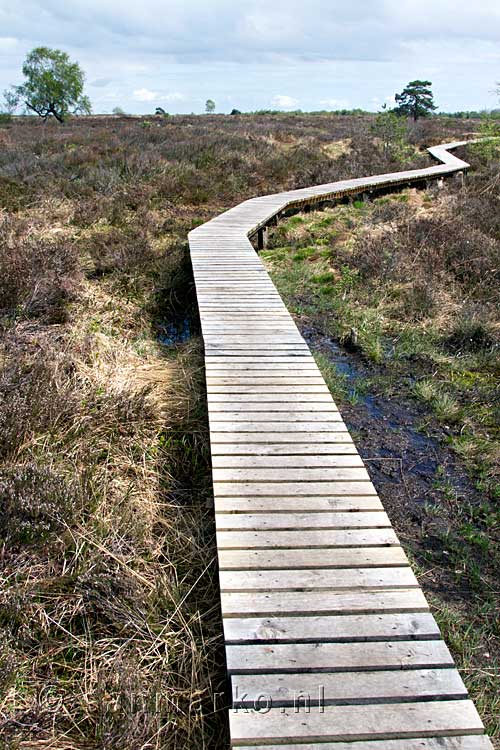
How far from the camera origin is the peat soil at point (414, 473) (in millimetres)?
3600

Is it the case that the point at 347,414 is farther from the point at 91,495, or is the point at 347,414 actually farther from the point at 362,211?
the point at 362,211

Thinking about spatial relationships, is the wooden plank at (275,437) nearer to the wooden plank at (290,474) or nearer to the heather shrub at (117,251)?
the wooden plank at (290,474)

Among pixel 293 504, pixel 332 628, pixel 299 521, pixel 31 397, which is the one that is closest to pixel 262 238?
pixel 31 397

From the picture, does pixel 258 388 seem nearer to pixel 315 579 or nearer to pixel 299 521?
pixel 299 521

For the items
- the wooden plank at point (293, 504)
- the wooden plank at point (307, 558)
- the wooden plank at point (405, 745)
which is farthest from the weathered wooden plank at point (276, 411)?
the wooden plank at point (405, 745)

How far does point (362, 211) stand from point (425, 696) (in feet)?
40.9

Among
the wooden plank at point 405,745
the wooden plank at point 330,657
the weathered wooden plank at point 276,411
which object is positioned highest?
the weathered wooden plank at point 276,411

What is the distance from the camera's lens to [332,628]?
96.4 inches

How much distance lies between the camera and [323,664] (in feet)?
7.48

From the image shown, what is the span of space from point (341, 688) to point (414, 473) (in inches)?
99.6

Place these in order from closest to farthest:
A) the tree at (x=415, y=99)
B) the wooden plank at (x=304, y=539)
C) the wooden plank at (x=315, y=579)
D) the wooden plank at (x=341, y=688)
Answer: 1. the wooden plank at (x=341, y=688)
2. the wooden plank at (x=315, y=579)
3. the wooden plank at (x=304, y=539)
4. the tree at (x=415, y=99)

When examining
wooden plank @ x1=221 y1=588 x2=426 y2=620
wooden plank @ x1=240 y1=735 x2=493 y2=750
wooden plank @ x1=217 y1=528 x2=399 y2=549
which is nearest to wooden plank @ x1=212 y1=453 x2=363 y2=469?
wooden plank @ x1=217 y1=528 x2=399 y2=549

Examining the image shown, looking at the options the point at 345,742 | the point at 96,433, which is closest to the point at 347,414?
the point at 96,433

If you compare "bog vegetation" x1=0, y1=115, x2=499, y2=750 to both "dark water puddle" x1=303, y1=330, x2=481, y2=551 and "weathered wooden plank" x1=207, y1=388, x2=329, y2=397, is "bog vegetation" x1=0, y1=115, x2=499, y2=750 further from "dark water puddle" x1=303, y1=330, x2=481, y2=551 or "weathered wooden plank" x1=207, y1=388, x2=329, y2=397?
"weathered wooden plank" x1=207, y1=388, x2=329, y2=397
